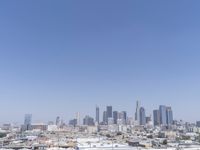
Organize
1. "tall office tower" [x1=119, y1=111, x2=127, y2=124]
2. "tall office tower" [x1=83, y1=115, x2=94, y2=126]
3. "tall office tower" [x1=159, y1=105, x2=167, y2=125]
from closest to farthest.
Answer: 1. "tall office tower" [x1=159, y1=105, x2=167, y2=125]
2. "tall office tower" [x1=119, y1=111, x2=127, y2=124]
3. "tall office tower" [x1=83, y1=115, x2=94, y2=126]

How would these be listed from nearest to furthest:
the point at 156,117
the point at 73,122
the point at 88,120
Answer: the point at 156,117, the point at 88,120, the point at 73,122

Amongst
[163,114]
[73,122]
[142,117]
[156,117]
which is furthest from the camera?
[73,122]

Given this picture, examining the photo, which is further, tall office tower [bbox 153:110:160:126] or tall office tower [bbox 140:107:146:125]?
tall office tower [bbox 140:107:146:125]

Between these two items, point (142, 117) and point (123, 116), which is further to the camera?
point (123, 116)

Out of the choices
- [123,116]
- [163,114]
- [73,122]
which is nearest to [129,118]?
[123,116]

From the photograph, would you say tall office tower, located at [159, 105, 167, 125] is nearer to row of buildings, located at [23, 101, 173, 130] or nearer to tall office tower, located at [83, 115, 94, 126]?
row of buildings, located at [23, 101, 173, 130]

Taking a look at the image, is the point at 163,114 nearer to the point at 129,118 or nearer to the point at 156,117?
the point at 156,117

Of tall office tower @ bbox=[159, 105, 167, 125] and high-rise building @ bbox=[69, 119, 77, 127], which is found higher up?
tall office tower @ bbox=[159, 105, 167, 125]

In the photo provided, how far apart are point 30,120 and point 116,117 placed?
26886 millimetres

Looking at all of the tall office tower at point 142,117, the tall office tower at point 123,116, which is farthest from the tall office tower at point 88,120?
the tall office tower at point 142,117

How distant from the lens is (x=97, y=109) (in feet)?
319

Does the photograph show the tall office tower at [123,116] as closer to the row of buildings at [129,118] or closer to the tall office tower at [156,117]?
the row of buildings at [129,118]

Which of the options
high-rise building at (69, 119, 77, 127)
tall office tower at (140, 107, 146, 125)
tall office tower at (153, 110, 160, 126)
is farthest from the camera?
high-rise building at (69, 119, 77, 127)

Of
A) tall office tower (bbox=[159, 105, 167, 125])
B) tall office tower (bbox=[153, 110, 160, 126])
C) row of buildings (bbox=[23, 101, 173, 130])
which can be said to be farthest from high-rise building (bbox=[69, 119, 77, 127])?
tall office tower (bbox=[159, 105, 167, 125])
